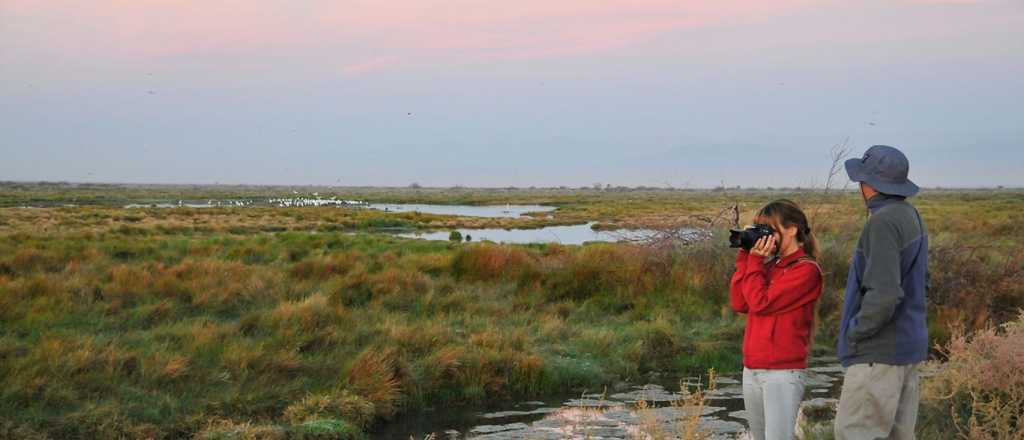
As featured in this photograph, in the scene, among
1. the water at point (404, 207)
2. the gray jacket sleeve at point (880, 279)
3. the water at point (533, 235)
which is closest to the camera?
the gray jacket sleeve at point (880, 279)

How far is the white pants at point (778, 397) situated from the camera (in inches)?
177

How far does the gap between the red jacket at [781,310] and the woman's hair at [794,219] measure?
70mm

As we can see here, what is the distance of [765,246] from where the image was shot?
4594 mm

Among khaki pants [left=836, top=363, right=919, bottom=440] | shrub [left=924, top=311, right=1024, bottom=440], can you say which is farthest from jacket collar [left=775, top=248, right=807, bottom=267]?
shrub [left=924, top=311, right=1024, bottom=440]

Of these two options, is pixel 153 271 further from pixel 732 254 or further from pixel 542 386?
pixel 732 254

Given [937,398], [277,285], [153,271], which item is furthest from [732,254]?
[153,271]

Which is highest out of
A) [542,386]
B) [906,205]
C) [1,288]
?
[906,205]

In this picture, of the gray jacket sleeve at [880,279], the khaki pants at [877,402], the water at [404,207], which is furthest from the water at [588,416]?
the water at [404,207]

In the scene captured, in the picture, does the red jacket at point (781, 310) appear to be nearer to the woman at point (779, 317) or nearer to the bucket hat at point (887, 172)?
the woman at point (779, 317)

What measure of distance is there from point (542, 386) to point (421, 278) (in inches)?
201

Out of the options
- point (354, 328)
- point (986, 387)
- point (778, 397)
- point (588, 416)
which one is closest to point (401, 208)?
point (354, 328)

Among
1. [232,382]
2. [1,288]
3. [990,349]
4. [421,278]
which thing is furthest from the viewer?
[421,278]

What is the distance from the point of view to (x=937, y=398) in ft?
19.9

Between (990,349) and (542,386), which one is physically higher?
(990,349)
